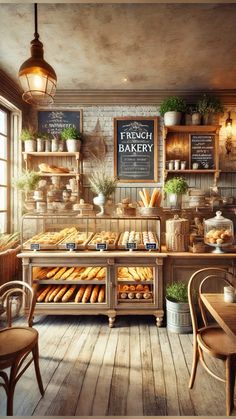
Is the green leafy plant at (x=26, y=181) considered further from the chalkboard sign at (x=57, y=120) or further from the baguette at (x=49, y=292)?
the baguette at (x=49, y=292)

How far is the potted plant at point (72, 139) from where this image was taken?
175 inches

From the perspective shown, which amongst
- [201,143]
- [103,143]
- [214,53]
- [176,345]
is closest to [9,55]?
[103,143]

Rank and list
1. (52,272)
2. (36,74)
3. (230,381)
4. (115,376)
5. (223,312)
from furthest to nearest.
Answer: (52,272) → (115,376) → (36,74) → (223,312) → (230,381)

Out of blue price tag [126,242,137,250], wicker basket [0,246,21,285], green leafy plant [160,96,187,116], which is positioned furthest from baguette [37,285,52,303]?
green leafy plant [160,96,187,116]

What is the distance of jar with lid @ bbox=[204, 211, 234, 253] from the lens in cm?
372

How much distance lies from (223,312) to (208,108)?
325 cm

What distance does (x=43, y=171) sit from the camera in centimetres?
445

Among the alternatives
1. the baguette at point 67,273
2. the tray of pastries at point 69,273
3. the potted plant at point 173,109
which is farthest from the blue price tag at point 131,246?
the potted plant at point 173,109

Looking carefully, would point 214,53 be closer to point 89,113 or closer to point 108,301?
point 89,113

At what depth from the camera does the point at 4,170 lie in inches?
178

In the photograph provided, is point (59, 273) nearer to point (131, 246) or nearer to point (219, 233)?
point (131, 246)

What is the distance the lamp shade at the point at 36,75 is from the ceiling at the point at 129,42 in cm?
66

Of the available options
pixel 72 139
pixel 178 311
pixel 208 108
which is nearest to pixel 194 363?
pixel 178 311

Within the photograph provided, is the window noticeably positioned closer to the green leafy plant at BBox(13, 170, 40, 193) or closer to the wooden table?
the green leafy plant at BBox(13, 170, 40, 193)
